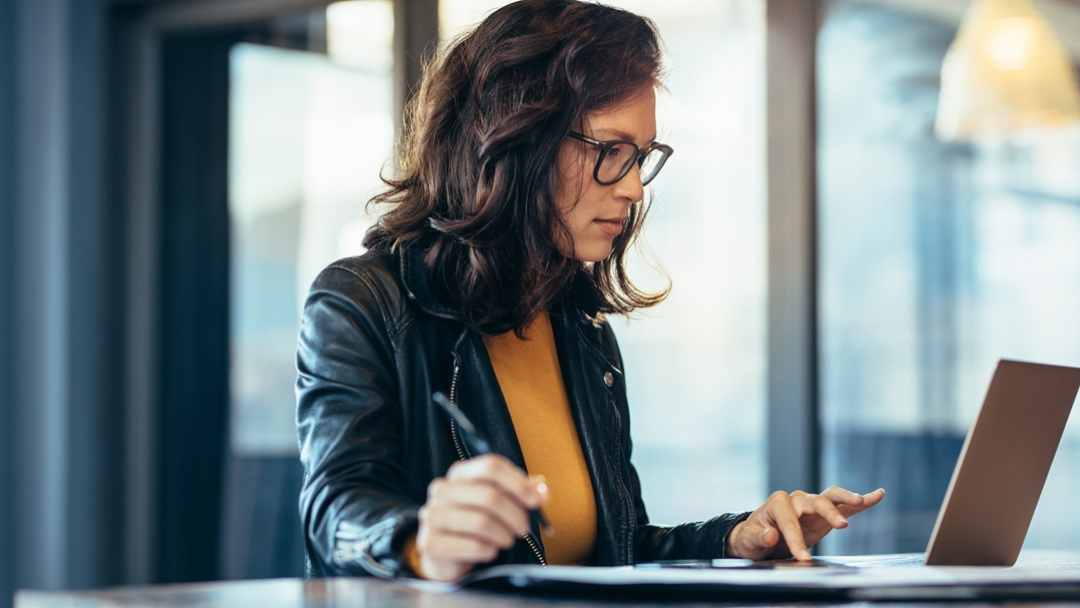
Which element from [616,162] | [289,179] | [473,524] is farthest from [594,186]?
[289,179]

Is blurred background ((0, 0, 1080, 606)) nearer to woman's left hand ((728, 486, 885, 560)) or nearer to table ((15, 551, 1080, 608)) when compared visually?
woman's left hand ((728, 486, 885, 560))

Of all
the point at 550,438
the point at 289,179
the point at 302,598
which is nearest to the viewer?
the point at 302,598

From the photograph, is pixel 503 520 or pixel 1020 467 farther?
pixel 1020 467

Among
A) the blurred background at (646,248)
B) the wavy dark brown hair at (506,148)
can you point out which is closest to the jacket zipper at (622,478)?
the wavy dark brown hair at (506,148)

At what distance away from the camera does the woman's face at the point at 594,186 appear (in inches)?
61.0

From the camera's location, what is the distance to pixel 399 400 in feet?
4.41

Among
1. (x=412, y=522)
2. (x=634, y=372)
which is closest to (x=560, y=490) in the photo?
(x=412, y=522)

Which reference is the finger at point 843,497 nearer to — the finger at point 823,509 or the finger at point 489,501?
the finger at point 823,509

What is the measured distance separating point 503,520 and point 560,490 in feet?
1.78

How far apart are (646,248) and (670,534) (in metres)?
1.74

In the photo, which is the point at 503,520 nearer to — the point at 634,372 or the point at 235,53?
the point at 634,372

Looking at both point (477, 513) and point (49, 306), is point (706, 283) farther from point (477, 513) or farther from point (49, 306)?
point (477, 513)

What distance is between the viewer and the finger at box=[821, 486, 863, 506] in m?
1.33

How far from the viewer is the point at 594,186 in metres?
1.55
